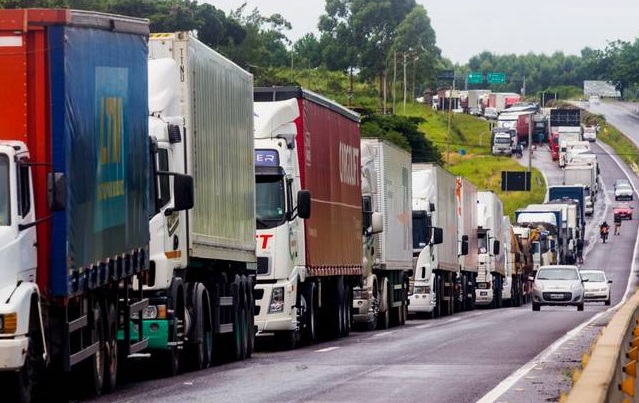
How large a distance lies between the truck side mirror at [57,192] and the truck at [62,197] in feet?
0.04

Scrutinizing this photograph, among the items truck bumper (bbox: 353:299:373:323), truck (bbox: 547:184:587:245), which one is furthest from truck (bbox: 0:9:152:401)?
truck (bbox: 547:184:587:245)

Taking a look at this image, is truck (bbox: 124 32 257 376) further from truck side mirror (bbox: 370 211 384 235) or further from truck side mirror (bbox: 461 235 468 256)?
truck side mirror (bbox: 461 235 468 256)

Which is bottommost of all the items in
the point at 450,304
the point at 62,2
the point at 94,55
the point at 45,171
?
the point at 450,304

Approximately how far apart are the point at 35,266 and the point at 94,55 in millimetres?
2337

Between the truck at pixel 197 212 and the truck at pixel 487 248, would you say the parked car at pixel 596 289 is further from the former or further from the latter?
the truck at pixel 197 212

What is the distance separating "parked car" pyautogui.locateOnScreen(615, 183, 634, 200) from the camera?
136m

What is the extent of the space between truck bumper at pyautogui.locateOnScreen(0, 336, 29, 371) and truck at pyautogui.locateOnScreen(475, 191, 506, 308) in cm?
4563

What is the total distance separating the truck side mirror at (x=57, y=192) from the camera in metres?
13.9

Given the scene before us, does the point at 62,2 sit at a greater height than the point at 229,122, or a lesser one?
greater

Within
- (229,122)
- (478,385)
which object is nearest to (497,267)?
(229,122)

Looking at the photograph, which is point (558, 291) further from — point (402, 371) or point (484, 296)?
point (402, 371)

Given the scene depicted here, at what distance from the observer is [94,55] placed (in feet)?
52.2

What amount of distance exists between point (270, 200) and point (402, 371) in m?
6.91

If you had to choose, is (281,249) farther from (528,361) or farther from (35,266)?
(35,266)
